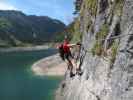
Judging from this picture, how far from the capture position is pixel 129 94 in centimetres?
2272

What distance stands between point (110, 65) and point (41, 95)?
150ft

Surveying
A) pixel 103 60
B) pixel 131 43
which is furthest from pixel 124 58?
pixel 103 60

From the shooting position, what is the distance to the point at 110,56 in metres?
28.4

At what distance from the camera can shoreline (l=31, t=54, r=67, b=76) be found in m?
103

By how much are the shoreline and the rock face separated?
64.0 m

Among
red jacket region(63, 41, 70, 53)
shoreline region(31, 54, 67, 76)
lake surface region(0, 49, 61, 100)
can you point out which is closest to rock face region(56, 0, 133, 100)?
red jacket region(63, 41, 70, 53)

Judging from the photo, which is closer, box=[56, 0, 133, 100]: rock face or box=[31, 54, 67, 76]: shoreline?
box=[56, 0, 133, 100]: rock face

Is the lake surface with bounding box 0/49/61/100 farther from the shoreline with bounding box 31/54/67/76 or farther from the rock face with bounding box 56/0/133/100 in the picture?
the rock face with bounding box 56/0/133/100

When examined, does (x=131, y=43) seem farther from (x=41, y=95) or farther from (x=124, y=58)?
(x=41, y=95)

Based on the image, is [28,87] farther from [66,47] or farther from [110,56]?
[110,56]

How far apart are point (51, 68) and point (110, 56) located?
260ft

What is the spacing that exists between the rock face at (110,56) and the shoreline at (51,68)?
64039 mm

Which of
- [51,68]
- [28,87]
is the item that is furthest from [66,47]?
[51,68]

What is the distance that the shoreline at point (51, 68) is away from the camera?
103375 millimetres
